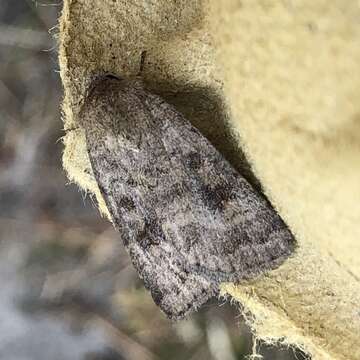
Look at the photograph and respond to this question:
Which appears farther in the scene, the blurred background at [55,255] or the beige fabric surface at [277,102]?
the blurred background at [55,255]

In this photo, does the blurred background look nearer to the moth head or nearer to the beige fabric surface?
the beige fabric surface

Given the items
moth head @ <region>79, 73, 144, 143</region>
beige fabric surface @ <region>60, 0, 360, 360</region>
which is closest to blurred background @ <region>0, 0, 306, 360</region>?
beige fabric surface @ <region>60, 0, 360, 360</region>

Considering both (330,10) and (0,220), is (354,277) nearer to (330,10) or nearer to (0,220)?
(330,10)

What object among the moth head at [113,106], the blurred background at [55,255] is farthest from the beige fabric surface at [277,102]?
the blurred background at [55,255]

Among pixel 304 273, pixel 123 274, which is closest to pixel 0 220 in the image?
pixel 123 274

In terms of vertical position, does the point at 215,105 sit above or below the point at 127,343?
above

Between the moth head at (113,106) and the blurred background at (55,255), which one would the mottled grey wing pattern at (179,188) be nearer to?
the moth head at (113,106)
